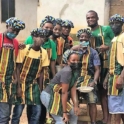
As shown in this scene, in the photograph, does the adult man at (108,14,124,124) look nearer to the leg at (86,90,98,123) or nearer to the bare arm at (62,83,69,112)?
the leg at (86,90,98,123)

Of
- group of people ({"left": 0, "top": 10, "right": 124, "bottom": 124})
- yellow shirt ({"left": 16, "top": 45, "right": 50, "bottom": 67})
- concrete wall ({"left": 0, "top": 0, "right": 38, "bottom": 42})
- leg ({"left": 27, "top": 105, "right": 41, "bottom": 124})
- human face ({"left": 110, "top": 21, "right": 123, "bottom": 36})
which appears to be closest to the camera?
group of people ({"left": 0, "top": 10, "right": 124, "bottom": 124})

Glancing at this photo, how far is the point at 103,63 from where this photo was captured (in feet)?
20.8

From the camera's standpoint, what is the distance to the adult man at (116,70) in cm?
534

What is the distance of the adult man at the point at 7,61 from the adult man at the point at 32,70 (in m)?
0.18

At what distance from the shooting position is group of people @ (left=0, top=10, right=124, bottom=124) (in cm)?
516

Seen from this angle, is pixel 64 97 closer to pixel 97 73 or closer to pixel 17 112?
pixel 17 112

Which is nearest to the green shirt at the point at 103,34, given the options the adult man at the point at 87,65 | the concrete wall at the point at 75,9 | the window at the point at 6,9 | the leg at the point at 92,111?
the adult man at the point at 87,65

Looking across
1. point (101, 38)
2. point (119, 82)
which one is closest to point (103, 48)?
point (101, 38)

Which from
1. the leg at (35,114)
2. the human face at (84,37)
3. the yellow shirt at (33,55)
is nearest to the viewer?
the yellow shirt at (33,55)

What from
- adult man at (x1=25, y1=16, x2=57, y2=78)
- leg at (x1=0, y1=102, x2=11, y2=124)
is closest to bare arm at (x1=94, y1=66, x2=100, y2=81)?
adult man at (x1=25, y1=16, x2=57, y2=78)

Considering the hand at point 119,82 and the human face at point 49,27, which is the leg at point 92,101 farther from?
the human face at point 49,27

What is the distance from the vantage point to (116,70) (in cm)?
545

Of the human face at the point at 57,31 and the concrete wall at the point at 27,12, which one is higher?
the concrete wall at the point at 27,12

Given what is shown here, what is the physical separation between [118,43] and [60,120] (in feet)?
4.60
